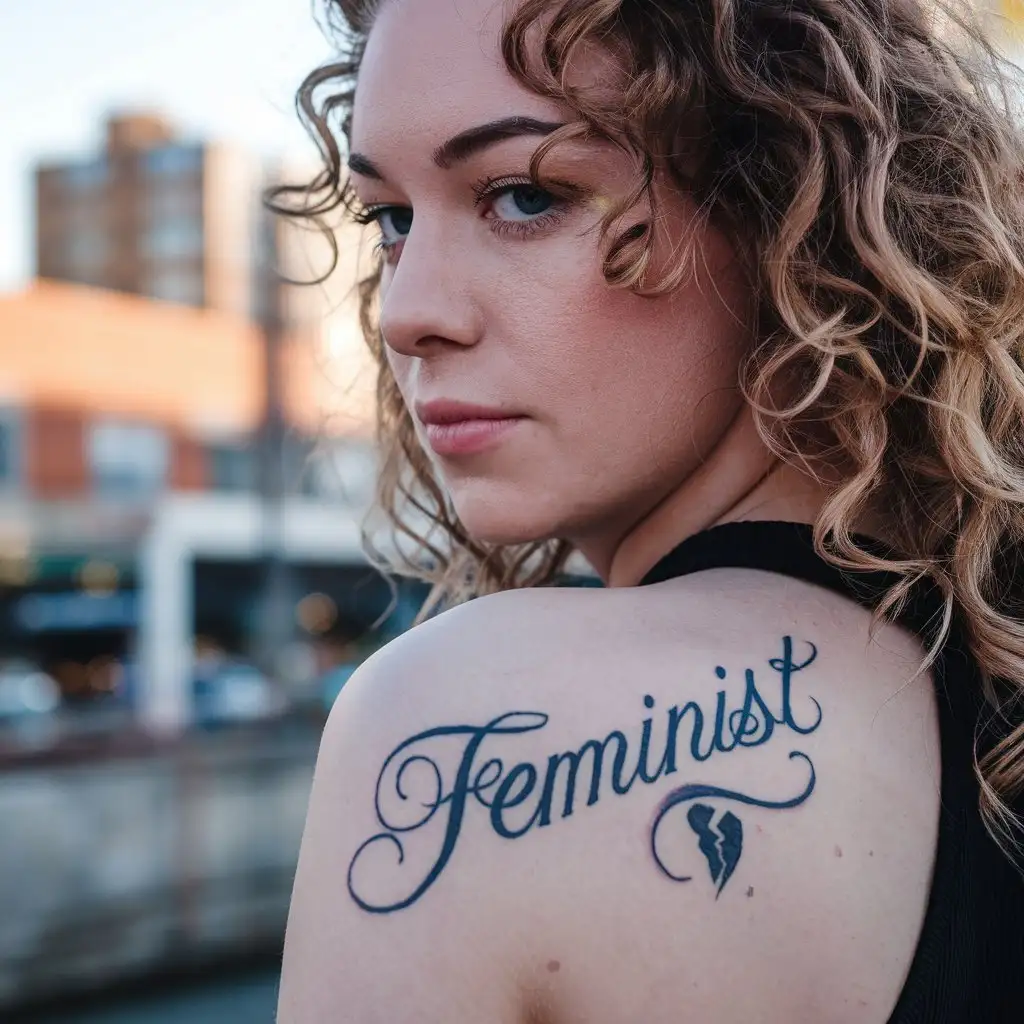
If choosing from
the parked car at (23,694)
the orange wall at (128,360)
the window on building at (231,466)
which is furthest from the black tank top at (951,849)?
the window on building at (231,466)

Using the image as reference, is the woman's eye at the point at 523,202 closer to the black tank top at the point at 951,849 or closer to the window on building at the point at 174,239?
the black tank top at the point at 951,849

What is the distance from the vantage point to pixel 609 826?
0.89 m

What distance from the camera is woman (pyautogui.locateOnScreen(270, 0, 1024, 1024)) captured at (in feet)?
2.88

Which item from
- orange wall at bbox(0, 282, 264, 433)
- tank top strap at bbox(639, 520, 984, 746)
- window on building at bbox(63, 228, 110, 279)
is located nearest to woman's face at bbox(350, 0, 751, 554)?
tank top strap at bbox(639, 520, 984, 746)

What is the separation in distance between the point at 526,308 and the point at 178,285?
111ft

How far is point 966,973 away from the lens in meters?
0.95

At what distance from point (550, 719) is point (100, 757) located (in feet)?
37.6

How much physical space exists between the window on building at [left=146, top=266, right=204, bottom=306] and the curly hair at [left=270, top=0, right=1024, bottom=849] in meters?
32.9

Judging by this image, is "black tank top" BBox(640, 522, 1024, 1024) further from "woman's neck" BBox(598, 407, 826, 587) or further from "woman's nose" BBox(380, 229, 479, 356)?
"woman's nose" BBox(380, 229, 479, 356)

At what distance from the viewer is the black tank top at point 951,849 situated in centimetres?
93

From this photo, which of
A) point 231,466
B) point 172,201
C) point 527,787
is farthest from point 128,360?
point 527,787

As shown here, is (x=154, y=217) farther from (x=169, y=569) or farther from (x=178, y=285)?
(x=169, y=569)

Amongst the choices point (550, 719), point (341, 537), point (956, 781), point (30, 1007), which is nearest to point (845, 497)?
point (956, 781)

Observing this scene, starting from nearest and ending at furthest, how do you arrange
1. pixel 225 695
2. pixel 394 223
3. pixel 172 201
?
pixel 394 223 < pixel 225 695 < pixel 172 201
